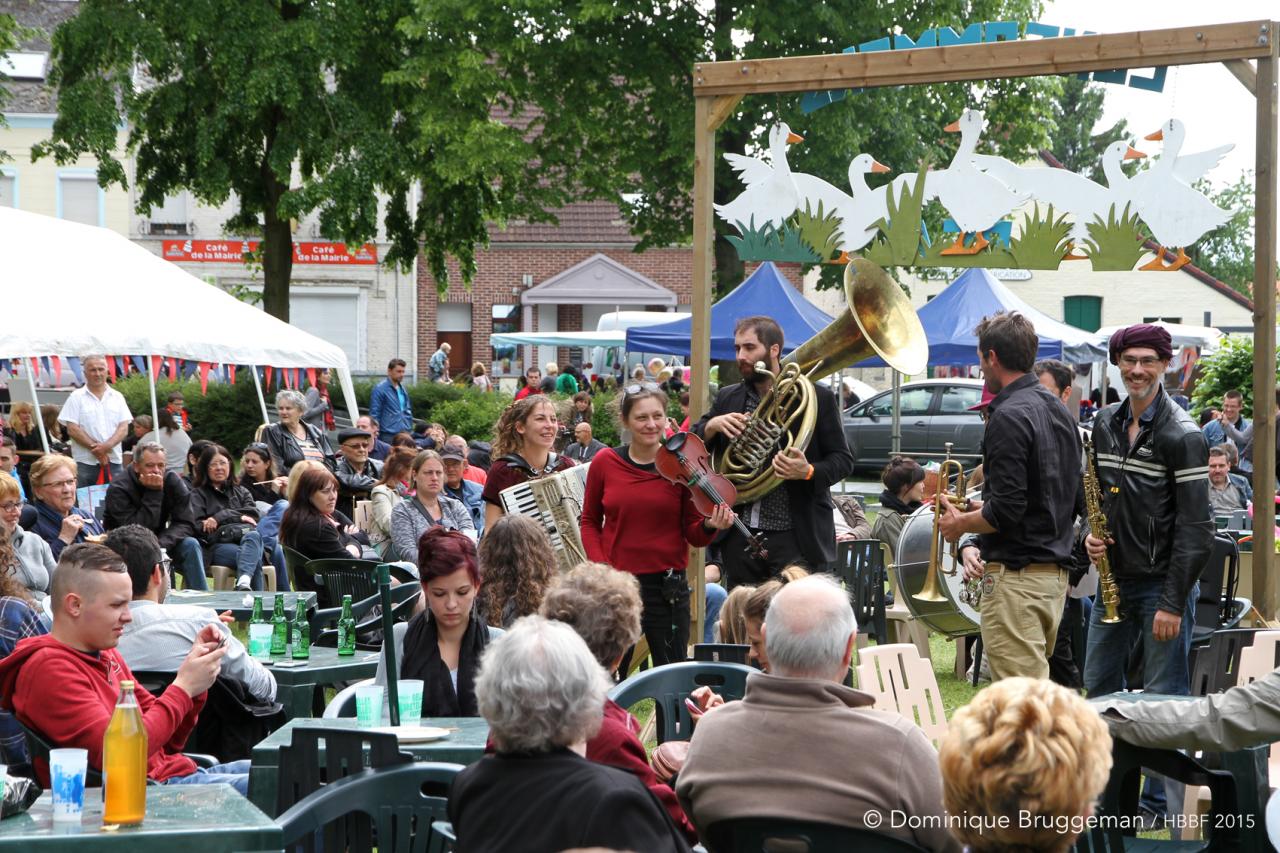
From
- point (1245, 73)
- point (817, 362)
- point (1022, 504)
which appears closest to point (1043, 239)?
point (1245, 73)

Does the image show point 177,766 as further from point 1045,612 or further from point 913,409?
point 913,409

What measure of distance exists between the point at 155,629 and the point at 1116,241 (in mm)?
4777

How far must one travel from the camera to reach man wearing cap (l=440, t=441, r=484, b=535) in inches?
412

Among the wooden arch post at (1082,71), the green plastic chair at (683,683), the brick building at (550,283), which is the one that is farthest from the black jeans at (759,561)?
the brick building at (550,283)

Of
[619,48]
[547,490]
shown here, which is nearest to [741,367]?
[547,490]

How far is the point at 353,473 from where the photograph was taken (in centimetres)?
1176

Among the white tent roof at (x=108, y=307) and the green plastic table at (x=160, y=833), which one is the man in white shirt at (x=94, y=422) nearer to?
the white tent roof at (x=108, y=307)

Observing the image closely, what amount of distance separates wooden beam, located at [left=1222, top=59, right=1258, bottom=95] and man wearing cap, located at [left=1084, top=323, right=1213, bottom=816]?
→ 1431 mm

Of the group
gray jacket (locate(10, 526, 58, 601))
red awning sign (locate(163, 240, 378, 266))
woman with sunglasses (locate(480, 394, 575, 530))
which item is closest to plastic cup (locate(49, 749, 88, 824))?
woman with sunglasses (locate(480, 394, 575, 530))

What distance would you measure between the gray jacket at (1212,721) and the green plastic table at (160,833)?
2116mm

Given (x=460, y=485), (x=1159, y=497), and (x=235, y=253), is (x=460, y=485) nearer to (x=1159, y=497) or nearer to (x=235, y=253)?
(x=1159, y=497)

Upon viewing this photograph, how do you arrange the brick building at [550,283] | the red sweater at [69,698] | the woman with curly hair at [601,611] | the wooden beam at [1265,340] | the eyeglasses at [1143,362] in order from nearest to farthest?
1. the woman with curly hair at [601,611]
2. the red sweater at [69,698]
3. the eyeglasses at [1143,362]
4. the wooden beam at [1265,340]
5. the brick building at [550,283]

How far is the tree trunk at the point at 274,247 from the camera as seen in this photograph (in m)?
21.8

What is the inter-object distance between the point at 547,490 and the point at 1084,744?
182 inches
